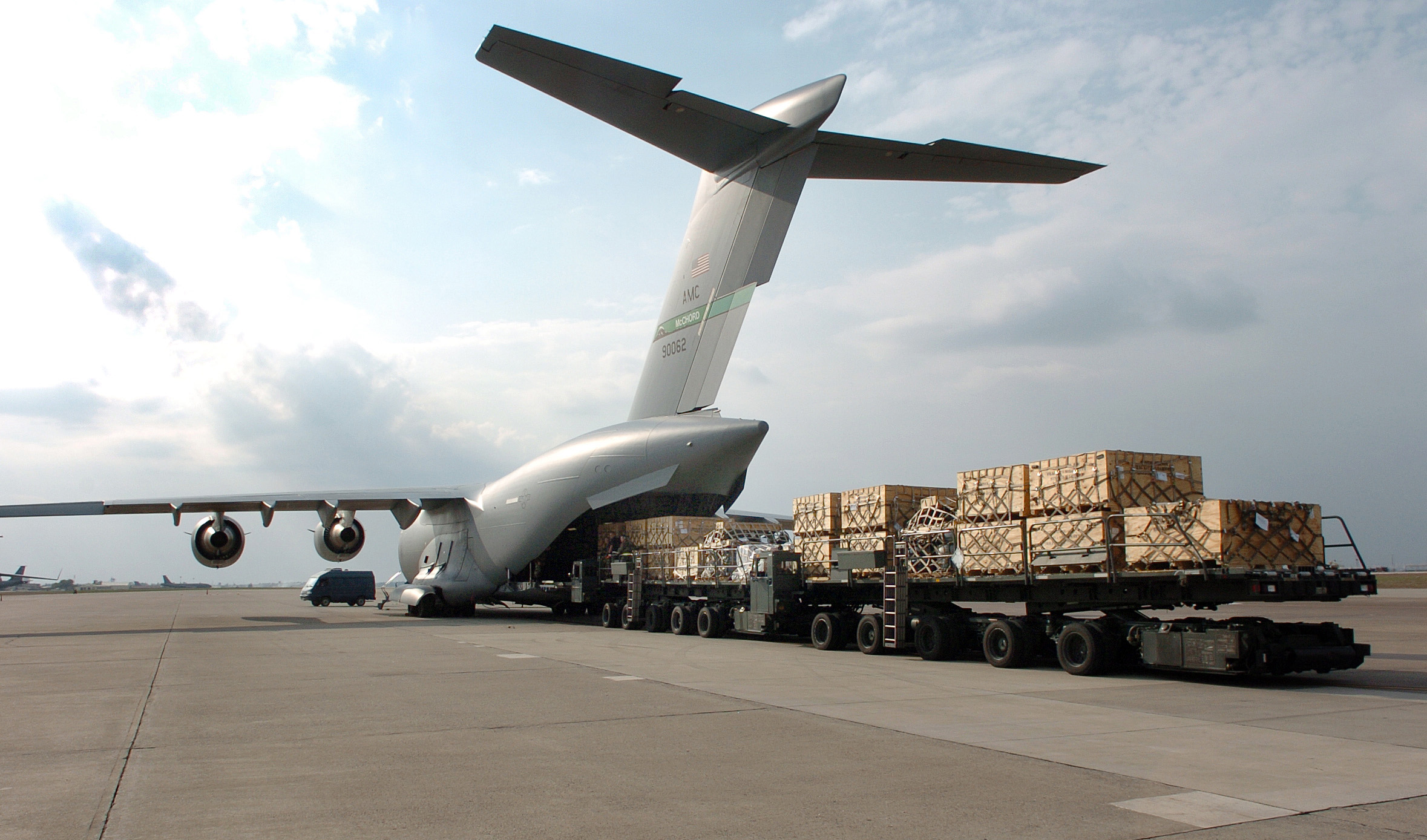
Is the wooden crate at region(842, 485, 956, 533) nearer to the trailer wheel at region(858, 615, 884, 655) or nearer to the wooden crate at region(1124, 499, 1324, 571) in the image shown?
the trailer wheel at region(858, 615, 884, 655)

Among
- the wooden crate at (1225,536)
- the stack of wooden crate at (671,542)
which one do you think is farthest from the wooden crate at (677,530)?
the wooden crate at (1225,536)

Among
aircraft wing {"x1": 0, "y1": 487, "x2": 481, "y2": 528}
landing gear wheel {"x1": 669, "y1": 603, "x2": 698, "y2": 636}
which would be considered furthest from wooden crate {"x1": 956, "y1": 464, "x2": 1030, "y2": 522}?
aircraft wing {"x1": 0, "y1": 487, "x2": 481, "y2": 528}

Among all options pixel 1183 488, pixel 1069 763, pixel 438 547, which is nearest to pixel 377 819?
pixel 1069 763

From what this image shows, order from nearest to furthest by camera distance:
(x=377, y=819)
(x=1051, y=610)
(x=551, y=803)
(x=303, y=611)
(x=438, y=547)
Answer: (x=377, y=819) < (x=551, y=803) < (x=1051, y=610) < (x=438, y=547) < (x=303, y=611)

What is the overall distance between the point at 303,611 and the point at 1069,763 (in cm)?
3433

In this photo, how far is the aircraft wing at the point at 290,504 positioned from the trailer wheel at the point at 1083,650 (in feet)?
65.9

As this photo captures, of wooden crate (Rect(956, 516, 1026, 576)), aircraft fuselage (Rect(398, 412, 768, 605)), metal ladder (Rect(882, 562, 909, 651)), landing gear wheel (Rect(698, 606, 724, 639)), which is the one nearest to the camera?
wooden crate (Rect(956, 516, 1026, 576))

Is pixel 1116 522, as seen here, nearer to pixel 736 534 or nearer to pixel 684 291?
pixel 736 534

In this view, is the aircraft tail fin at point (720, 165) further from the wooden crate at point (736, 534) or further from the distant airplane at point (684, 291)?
the wooden crate at point (736, 534)

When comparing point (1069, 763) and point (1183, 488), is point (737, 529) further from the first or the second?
point (1069, 763)

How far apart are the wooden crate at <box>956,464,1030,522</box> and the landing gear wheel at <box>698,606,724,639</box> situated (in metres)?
7.13

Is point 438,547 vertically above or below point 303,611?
above

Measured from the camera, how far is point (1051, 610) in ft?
44.7

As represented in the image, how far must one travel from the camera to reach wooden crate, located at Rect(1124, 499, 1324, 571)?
415 inches
